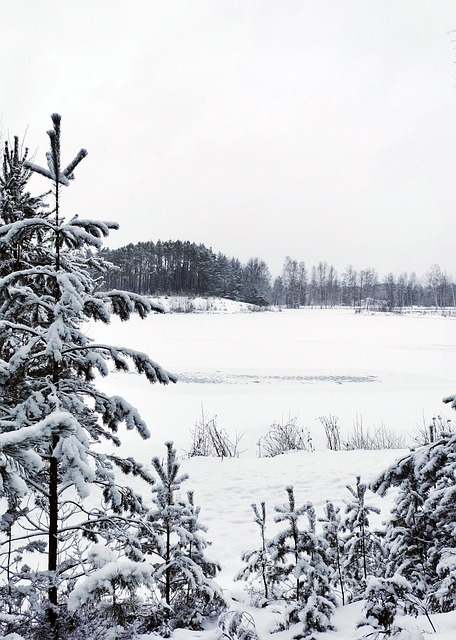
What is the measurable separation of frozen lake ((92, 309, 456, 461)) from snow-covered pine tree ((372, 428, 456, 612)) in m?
7.26

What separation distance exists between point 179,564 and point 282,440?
28.4 ft

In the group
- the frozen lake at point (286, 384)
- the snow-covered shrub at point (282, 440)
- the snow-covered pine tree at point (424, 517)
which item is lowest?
the snow-covered shrub at point (282, 440)

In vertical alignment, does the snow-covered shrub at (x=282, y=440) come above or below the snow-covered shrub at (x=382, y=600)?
below

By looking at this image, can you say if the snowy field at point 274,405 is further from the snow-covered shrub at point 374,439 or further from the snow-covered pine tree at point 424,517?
the snow-covered pine tree at point 424,517

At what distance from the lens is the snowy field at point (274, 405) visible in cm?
715

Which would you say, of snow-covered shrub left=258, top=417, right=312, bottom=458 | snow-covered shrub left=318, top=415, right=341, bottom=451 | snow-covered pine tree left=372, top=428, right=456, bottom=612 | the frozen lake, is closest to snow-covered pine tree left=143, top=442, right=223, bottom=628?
snow-covered pine tree left=372, top=428, right=456, bottom=612

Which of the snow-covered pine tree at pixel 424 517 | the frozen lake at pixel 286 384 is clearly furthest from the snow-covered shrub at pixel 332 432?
the snow-covered pine tree at pixel 424 517

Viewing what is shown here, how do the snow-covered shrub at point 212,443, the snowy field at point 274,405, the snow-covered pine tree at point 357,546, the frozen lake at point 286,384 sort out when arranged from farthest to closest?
the frozen lake at point 286,384, the snow-covered shrub at point 212,443, the snowy field at point 274,405, the snow-covered pine tree at point 357,546

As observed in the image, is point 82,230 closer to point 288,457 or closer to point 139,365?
point 139,365

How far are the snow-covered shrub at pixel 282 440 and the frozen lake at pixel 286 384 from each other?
11.7 inches

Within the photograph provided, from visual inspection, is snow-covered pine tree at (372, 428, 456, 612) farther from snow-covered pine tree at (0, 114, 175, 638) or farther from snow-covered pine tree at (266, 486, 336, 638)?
snow-covered pine tree at (0, 114, 175, 638)

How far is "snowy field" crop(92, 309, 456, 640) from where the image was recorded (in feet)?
23.5

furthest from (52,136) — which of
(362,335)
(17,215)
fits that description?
(362,335)

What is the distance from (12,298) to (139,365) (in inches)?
38.3
